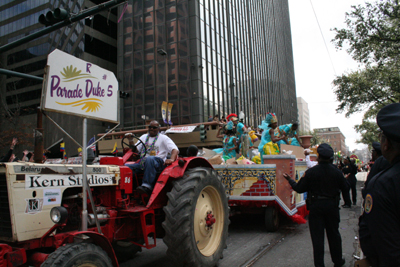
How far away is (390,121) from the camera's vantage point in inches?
64.4

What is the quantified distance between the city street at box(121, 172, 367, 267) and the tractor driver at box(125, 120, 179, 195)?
1431mm

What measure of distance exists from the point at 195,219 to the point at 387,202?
2.61 m

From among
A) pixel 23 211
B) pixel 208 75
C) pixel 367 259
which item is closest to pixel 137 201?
pixel 23 211

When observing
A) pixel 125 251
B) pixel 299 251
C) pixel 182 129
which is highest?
pixel 182 129

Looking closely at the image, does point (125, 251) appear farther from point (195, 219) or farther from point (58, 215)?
point (58, 215)

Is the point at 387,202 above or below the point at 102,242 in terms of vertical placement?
above

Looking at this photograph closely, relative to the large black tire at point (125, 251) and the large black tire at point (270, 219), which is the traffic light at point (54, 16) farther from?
the large black tire at point (270, 219)

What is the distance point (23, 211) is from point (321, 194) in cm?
340

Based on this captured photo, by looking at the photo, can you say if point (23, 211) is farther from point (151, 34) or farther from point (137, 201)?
point (151, 34)

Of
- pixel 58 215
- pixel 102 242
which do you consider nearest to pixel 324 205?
pixel 102 242

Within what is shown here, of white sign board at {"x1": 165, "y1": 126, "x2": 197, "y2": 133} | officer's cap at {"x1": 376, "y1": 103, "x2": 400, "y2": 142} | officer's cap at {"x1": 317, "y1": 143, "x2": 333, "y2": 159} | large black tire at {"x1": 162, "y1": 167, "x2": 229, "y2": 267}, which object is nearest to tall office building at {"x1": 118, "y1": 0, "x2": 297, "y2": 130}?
white sign board at {"x1": 165, "y1": 126, "x2": 197, "y2": 133}

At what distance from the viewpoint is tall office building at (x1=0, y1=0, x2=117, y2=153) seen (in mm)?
25969

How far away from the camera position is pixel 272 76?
50500 mm

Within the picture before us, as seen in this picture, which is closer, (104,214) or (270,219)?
(104,214)
